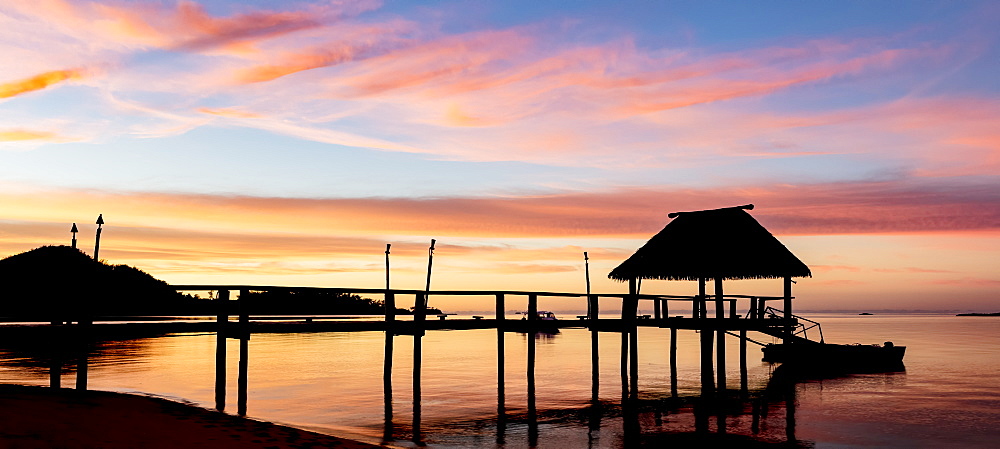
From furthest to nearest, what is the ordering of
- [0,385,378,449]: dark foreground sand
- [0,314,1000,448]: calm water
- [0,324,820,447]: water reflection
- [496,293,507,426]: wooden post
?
[496,293,507,426]: wooden post
[0,314,1000,448]: calm water
[0,324,820,447]: water reflection
[0,385,378,449]: dark foreground sand

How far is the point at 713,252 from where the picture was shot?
2775cm

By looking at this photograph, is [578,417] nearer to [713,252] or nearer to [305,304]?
[713,252]

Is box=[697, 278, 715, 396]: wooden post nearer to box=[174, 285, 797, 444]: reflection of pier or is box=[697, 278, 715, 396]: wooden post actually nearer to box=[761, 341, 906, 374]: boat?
box=[174, 285, 797, 444]: reflection of pier

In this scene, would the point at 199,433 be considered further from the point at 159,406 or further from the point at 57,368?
the point at 57,368

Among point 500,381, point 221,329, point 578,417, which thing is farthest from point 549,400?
point 221,329

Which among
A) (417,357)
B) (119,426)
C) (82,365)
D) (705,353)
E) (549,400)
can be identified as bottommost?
(549,400)

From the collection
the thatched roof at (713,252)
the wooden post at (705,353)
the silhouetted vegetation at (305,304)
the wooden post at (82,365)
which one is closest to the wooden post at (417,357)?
the wooden post at (82,365)

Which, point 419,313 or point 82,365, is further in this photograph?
point 419,313

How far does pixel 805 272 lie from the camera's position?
98.4ft

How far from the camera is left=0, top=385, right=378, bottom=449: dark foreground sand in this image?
32.9 ft

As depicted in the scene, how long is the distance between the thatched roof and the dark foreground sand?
58.8ft

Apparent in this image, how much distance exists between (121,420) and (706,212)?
2217 centimetres

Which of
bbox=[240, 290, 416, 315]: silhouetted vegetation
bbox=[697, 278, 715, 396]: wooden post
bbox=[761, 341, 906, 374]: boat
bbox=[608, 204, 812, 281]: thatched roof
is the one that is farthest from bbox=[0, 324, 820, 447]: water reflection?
bbox=[240, 290, 416, 315]: silhouetted vegetation

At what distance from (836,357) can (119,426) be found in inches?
1143
